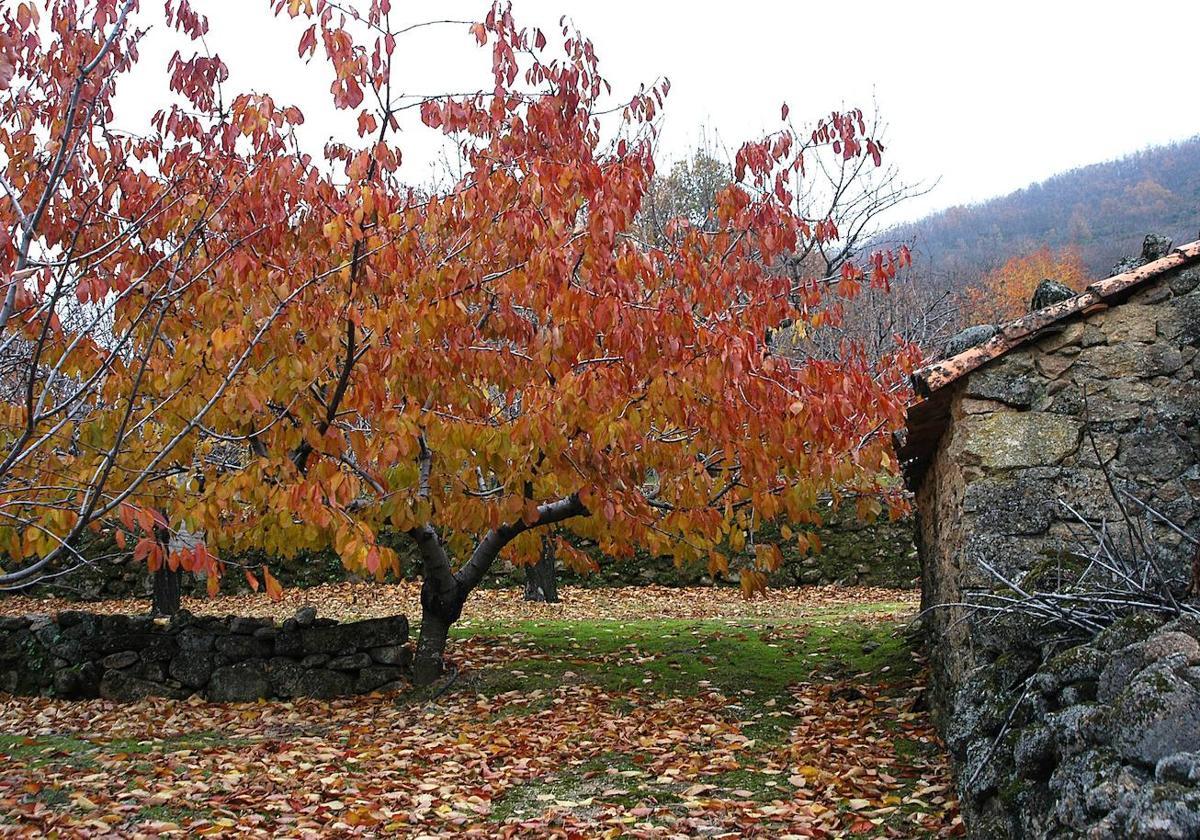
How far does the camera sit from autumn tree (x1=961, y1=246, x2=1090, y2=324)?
31656 millimetres

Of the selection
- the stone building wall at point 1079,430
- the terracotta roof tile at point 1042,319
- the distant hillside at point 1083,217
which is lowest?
the stone building wall at point 1079,430

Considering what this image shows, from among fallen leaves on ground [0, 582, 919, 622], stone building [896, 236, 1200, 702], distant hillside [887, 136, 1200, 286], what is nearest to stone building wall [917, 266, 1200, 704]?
stone building [896, 236, 1200, 702]

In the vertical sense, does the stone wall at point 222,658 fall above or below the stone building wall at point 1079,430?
below

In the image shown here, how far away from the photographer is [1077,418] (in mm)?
5312

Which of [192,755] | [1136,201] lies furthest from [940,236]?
[192,755]

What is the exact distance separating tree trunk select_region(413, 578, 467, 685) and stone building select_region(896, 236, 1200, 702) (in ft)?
Answer: 14.9

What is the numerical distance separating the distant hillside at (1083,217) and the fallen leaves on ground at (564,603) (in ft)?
74.8

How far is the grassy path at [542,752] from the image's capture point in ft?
16.6

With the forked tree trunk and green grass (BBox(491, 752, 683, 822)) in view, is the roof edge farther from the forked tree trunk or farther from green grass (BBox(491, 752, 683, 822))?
the forked tree trunk

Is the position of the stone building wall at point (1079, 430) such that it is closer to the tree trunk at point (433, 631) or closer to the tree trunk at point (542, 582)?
the tree trunk at point (433, 631)

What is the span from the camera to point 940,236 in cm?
5119

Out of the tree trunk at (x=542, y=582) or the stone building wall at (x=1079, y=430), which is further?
the tree trunk at (x=542, y=582)

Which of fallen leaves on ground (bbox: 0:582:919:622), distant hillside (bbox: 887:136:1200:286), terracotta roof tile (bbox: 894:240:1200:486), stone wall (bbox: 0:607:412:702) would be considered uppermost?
distant hillside (bbox: 887:136:1200:286)

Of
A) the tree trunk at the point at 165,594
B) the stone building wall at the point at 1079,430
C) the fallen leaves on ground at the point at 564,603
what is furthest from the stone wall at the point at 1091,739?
the tree trunk at the point at 165,594
